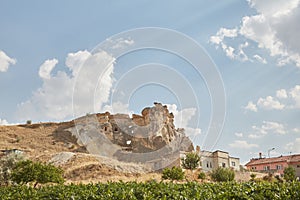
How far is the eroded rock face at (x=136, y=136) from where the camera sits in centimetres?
3369

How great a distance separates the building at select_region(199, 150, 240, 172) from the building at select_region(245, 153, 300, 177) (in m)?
6.94

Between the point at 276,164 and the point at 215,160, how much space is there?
12441mm

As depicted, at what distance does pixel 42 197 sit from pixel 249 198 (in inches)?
157

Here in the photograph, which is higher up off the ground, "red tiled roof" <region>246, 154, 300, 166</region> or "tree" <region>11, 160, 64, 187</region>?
"red tiled roof" <region>246, 154, 300, 166</region>

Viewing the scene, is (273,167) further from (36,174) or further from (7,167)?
(36,174)

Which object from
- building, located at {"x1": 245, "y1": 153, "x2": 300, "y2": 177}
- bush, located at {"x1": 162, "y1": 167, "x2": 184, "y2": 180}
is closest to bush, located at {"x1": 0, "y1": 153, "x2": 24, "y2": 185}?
bush, located at {"x1": 162, "y1": 167, "x2": 184, "y2": 180}

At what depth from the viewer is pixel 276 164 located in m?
45.1

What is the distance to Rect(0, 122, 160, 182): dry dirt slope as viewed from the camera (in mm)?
23539

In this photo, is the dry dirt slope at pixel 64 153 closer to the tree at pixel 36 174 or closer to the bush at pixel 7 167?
the bush at pixel 7 167

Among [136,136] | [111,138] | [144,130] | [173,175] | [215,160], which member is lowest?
[173,175]

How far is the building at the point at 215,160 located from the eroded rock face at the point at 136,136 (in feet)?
6.44

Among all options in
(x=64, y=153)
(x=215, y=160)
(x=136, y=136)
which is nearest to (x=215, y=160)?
(x=215, y=160)

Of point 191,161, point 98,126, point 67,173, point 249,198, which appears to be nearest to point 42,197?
point 249,198

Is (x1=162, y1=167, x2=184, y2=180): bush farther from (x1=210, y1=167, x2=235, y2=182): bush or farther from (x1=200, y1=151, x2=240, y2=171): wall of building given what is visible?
(x1=200, y1=151, x2=240, y2=171): wall of building
